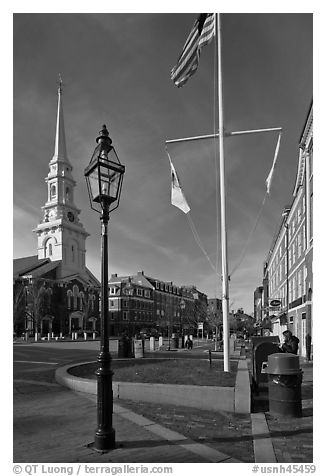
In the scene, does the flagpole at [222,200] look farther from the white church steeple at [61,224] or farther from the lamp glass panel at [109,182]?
the white church steeple at [61,224]

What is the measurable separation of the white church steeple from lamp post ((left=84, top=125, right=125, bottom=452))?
7068cm

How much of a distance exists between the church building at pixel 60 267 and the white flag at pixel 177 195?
185ft

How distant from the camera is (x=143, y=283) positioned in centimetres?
9838

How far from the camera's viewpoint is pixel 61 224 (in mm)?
75688

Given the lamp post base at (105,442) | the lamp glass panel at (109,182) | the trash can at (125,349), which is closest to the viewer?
the lamp post base at (105,442)

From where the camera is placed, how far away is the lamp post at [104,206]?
5.96 m

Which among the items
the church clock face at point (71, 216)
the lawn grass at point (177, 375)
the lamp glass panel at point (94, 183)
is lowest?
the lawn grass at point (177, 375)

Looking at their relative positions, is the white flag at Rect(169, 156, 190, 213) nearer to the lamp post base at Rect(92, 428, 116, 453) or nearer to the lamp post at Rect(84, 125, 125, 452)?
the lamp post at Rect(84, 125, 125, 452)

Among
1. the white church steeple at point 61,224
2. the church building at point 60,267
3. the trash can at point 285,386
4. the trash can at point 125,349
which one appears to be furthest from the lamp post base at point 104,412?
the white church steeple at point 61,224

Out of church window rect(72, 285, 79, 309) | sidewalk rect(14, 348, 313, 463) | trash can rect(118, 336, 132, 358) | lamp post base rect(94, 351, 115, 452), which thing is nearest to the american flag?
lamp post base rect(94, 351, 115, 452)

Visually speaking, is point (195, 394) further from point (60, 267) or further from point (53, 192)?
point (53, 192)

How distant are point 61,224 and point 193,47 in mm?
67232

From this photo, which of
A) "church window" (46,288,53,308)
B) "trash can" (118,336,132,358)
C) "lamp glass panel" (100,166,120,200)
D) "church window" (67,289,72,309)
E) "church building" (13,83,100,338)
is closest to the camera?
"lamp glass panel" (100,166,120,200)

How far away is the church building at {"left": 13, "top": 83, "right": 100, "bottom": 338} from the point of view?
67438 mm
